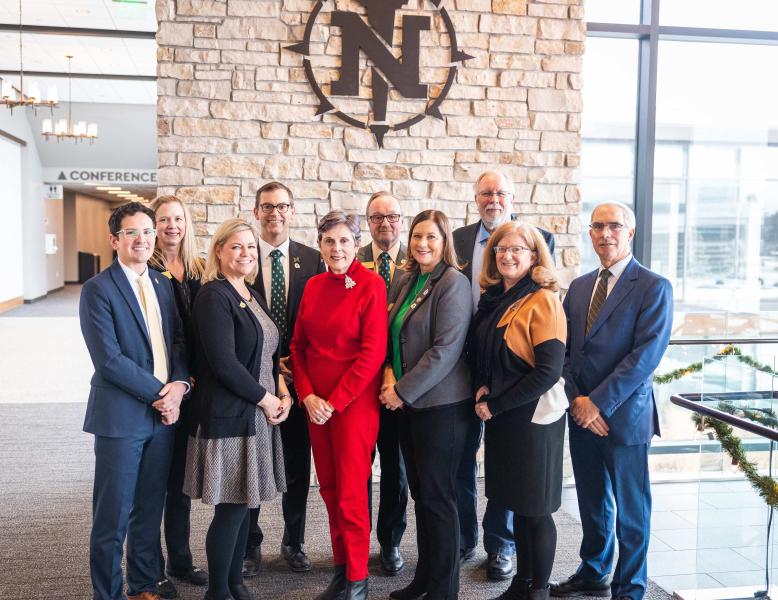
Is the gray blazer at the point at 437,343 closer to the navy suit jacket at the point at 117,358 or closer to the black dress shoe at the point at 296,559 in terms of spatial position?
the navy suit jacket at the point at 117,358

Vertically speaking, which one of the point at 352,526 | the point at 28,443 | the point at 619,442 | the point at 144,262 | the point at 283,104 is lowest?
the point at 28,443

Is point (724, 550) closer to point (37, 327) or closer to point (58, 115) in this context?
point (37, 327)

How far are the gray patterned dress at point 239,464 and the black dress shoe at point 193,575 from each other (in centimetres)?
68

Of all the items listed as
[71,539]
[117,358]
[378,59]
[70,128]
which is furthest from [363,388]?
[70,128]

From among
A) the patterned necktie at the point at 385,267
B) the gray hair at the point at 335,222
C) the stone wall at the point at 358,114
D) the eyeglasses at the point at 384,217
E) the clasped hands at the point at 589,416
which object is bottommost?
the clasped hands at the point at 589,416

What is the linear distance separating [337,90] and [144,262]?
2.34 m

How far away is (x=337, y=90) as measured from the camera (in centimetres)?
466

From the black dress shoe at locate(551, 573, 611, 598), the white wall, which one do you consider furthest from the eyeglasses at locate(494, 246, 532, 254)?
the white wall

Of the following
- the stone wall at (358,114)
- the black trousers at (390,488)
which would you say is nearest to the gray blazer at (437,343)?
the black trousers at (390,488)

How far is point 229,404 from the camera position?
9.00 ft

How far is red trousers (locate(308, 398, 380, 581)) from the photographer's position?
2883 millimetres

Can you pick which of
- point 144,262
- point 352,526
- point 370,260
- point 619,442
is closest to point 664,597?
point 619,442

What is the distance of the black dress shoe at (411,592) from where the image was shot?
119 inches

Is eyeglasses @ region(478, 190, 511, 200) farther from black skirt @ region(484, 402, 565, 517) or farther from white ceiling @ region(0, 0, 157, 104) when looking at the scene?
white ceiling @ region(0, 0, 157, 104)
